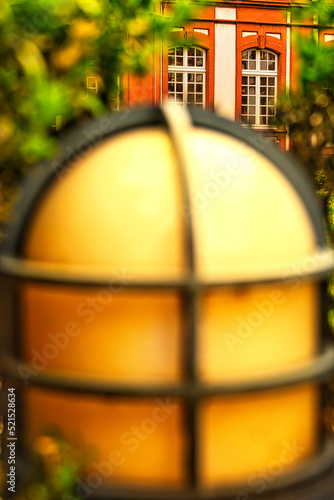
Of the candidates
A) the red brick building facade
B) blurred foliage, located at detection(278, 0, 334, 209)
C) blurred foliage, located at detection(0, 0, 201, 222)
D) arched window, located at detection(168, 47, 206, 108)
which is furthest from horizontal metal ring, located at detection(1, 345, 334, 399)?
arched window, located at detection(168, 47, 206, 108)


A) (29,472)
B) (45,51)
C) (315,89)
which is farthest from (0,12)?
(315,89)

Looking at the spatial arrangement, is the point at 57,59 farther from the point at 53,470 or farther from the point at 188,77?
the point at 188,77

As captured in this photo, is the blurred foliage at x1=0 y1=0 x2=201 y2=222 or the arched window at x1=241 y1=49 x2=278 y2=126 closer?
the blurred foliage at x1=0 y1=0 x2=201 y2=222

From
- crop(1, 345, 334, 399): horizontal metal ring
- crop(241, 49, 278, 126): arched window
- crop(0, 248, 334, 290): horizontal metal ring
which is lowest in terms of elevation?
crop(1, 345, 334, 399): horizontal metal ring

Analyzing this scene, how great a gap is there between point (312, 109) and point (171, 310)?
4.08 meters

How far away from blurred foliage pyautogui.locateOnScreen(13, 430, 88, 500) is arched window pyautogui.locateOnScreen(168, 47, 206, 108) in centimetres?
1995

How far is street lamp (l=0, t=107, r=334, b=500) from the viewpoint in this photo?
3.29 metres

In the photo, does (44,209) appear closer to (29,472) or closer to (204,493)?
(29,472)

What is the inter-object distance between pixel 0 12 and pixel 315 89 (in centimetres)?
408

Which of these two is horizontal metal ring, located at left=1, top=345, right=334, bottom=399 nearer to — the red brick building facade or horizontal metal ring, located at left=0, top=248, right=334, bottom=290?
horizontal metal ring, located at left=0, top=248, right=334, bottom=290

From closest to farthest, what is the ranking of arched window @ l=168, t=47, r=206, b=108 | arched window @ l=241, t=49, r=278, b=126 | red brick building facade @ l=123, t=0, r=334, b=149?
red brick building facade @ l=123, t=0, r=334, b=149 → arched window @ l=168, t=47, r=206, b=108 → arched window @ l=241, t=49, r=278, b=126

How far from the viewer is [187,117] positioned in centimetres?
369

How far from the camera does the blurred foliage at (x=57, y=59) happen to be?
315 centimetres

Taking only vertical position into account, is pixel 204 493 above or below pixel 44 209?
below
